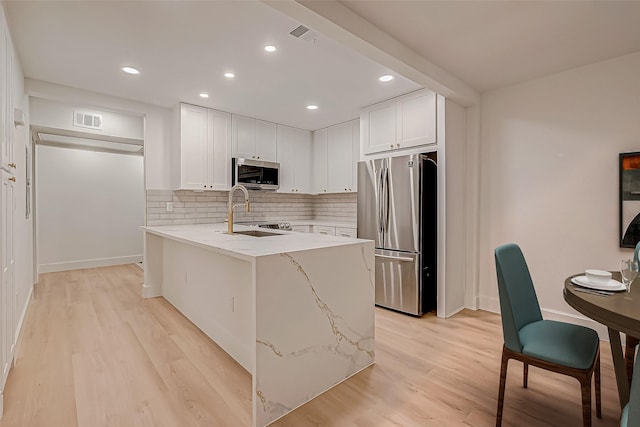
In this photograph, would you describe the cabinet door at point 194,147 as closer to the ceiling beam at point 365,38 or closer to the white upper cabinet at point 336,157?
the white upper cabinet at point 336,157

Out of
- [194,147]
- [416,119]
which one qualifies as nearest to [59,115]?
[194,147]

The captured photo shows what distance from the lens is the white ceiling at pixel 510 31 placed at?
194 centimetres

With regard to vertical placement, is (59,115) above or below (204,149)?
above

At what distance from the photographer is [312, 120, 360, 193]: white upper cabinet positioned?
457 cm

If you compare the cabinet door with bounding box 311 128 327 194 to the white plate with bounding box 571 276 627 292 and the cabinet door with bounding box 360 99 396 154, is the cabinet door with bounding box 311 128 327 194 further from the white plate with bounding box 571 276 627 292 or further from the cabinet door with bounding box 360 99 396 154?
the white plate with bounding box 571 276 627 292

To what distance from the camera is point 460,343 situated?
2602 millimetres

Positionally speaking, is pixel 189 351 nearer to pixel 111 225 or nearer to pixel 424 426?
pixel 424 426

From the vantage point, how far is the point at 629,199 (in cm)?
252

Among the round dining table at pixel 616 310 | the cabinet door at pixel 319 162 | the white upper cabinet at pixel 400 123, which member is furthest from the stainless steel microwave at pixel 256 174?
the round dining table at pixel 616 310

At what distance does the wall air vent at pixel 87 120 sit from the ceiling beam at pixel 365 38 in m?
3.89

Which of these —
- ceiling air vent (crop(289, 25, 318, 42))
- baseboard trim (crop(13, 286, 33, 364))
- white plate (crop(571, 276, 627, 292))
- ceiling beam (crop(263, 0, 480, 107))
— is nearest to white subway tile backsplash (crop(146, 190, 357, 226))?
baseboard trim (crop(13, 286, 33, 364))

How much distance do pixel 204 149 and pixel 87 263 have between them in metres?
3.55

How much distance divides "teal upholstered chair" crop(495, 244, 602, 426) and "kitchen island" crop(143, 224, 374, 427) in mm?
895

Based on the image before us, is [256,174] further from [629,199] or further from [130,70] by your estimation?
[629,199]
